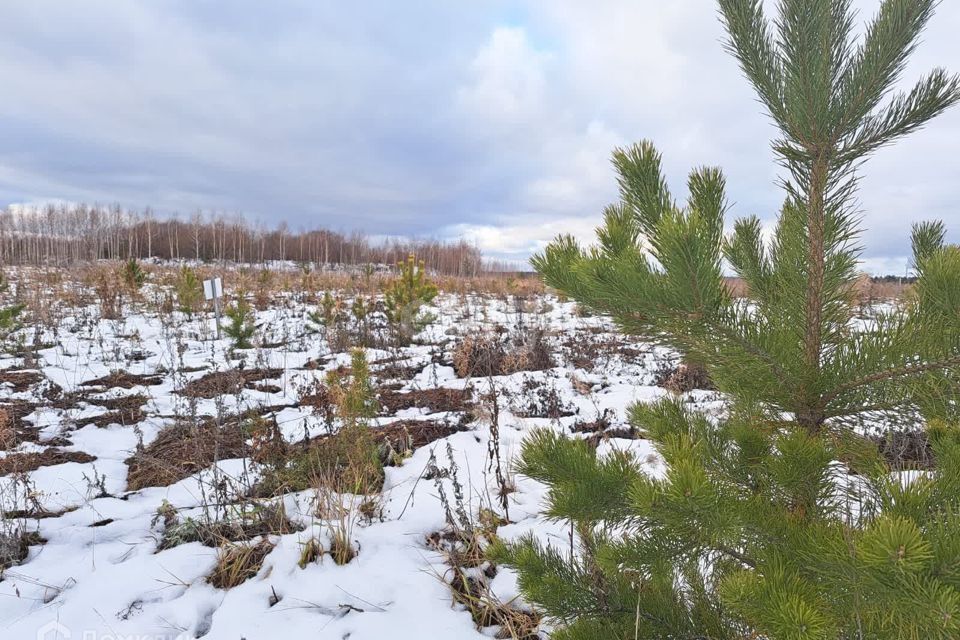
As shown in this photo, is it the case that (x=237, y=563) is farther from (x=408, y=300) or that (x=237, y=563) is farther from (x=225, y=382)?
(x=408, y=300)

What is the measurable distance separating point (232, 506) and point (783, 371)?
9.53 ft

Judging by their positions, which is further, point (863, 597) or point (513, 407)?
point (513, 407)

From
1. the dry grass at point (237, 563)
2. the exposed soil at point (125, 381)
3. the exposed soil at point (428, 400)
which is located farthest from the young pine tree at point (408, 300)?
the dry grass at point (237, 563)

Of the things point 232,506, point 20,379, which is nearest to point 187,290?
point 20,379

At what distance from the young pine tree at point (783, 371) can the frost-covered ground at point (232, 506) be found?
37 centimetres

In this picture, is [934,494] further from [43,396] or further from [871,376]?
[43,396]

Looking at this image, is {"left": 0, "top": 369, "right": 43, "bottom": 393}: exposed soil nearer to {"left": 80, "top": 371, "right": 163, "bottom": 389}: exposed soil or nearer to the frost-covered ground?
the frost-covered ground

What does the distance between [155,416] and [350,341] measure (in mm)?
3689

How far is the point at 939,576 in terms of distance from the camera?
818 millimetres

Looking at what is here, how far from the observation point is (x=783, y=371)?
1.21 meters

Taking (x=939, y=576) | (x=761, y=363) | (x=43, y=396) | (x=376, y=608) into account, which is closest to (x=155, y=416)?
(x=43, y=396)

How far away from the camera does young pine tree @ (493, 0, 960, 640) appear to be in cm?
102

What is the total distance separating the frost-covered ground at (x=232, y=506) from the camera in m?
2.11

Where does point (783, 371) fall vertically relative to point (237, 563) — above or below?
above
